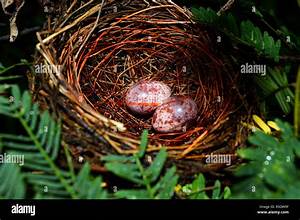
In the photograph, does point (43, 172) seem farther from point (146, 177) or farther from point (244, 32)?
point (244, 32)

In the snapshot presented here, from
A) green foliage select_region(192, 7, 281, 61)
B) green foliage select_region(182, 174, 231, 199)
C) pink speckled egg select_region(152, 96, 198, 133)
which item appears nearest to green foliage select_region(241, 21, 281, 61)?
green foliage select_region(192, 7, 281, 61)

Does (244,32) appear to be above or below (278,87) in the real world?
above

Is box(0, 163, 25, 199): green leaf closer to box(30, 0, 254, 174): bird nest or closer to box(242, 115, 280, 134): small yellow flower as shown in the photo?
box(30, 0, 254, 174): bird nest

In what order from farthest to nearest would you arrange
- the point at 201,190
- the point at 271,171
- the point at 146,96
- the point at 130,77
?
the point at 130,77 < the point at 146,96 < the point at 201,190 < the point at 271,171

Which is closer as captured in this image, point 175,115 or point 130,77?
point 175,115

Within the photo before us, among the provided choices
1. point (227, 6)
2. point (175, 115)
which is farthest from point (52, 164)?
point (227, 6)
